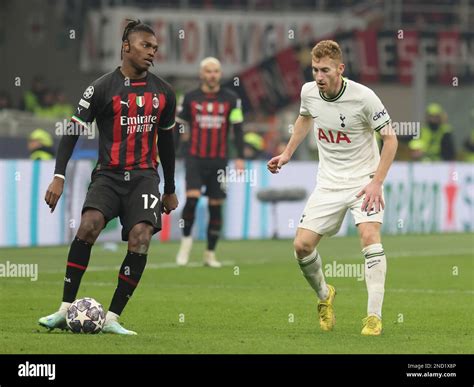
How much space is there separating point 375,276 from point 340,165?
875mm

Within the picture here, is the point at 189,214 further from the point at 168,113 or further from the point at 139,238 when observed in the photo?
the point at 139,238

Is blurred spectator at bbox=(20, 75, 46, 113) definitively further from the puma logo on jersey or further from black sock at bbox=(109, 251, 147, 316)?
black sock at bbox=(109, 251, 147, 316)

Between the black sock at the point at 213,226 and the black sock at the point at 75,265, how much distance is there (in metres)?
6.51

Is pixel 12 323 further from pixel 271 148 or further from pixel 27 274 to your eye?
pixel 271 148

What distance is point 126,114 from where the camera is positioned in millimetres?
9969

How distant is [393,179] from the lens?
75.7 feet

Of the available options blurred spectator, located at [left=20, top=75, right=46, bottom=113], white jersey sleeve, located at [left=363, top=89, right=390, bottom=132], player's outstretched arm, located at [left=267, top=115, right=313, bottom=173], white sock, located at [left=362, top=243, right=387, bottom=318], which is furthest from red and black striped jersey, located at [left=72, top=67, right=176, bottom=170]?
blurred spectator, located at [left=20, top=75, right=46, bottom=113]

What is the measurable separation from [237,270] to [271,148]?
13299 mm

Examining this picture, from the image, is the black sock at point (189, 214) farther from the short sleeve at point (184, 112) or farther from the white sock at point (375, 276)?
the white sock at point (375, 276)

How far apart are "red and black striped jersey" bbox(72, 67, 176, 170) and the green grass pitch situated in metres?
1.25

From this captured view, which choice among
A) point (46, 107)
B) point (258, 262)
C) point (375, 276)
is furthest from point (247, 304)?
point (46, 107)

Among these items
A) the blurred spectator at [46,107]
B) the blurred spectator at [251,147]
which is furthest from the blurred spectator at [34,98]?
the blurred spectator at [251,147]

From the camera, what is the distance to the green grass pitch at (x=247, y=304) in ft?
30.9

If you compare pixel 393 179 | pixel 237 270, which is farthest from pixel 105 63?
pixel 237 270
